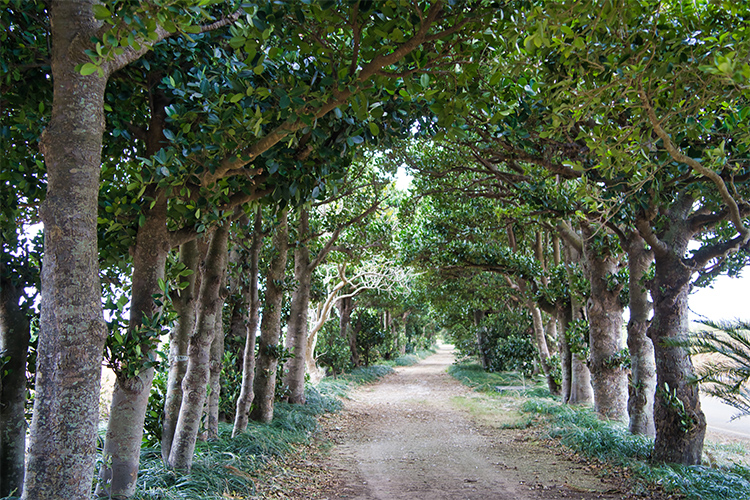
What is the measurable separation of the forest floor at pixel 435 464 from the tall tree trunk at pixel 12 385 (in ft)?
8.43

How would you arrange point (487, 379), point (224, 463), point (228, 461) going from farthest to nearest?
point (487, 379)
point (228, 461)
point (224, 463)

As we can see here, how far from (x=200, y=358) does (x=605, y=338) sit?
757cm

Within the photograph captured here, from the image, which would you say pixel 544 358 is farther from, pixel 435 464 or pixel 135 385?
pixel 135 385

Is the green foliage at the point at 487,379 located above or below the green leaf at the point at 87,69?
below

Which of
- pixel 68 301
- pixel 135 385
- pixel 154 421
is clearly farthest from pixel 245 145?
pixel 154 421

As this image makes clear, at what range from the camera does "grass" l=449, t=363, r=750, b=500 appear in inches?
189

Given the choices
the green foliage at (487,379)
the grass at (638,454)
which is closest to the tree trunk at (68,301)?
the grass at (638,454)

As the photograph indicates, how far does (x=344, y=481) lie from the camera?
19.8 ft

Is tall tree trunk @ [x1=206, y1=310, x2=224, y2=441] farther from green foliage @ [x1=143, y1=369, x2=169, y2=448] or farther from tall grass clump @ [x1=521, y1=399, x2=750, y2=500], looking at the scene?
tall grass clump @ [x1=521, y1=399, x2=750, y2=500]

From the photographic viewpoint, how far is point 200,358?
517 centimetres

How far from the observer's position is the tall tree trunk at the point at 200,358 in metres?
4.88

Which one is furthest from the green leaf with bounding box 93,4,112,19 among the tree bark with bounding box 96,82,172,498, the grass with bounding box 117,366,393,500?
the grass with bounding box 117,366,393,500

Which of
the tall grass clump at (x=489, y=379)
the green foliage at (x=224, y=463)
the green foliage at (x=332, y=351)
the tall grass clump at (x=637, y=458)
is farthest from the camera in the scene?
the green foliage at (x=332, y=351)

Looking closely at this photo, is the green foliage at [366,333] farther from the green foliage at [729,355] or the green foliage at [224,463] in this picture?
the green foliage at [729,355]
